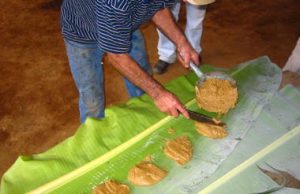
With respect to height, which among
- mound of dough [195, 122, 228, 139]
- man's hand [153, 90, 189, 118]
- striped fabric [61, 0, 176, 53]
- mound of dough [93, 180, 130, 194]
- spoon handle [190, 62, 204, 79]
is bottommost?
mound of dough [93, 180, 130, 194]

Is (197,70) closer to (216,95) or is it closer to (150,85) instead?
(216,95)

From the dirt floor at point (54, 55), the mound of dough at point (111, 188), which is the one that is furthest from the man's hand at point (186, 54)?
the dirt floor at point (54, 55)

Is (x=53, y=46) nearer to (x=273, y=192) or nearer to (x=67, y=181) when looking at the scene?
(x=67, y=181)

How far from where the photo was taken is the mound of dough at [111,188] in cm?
176

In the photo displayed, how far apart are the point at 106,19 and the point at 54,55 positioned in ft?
9.14

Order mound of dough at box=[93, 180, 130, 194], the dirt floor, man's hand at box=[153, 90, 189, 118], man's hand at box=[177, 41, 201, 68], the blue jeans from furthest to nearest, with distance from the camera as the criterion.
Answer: the dirt floor, the blue jeans, man's hand at box=[177, 41, 201, 68], man's hand at box=[153, 90, 189, 118], mound of dough at box=[93, 180, 130, 194]

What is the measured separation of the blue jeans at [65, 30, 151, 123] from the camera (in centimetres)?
250

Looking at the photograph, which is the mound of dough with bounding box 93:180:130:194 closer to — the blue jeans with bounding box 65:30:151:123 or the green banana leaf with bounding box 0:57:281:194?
the green banana leaf with bounding box 0:57:281:194

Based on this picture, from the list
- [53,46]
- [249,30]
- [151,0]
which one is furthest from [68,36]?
[249,30]

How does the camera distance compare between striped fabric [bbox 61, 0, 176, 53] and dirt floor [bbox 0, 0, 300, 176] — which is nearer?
striped fabric [bbox 61, 0, 176, 53]

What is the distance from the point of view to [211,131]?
2.05m

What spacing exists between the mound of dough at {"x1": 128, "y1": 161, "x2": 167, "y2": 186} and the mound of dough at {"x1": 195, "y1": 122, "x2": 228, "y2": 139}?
36cm

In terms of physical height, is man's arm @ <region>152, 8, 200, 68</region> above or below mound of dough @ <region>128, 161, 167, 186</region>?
above

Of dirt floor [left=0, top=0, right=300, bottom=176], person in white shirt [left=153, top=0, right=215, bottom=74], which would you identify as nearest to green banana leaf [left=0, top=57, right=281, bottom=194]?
dirt floor [left=0, top=0, right=300, bottom=176]
